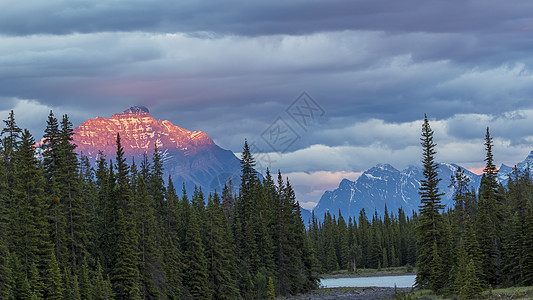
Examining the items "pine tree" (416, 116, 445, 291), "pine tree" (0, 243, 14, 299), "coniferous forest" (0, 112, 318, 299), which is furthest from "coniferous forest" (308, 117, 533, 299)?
"pine tree" (0, 243, 14, 299)

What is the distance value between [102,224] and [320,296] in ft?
152

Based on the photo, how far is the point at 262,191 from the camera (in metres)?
118

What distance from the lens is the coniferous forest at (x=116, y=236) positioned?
2579 inches

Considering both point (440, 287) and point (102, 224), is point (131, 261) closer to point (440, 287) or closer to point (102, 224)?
point (102, 224)

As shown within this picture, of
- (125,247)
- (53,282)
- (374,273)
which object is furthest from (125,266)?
(374,273)

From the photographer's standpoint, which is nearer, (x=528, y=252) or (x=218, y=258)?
(x=528, y=252)

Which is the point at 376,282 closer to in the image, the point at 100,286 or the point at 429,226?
the point at 429,226

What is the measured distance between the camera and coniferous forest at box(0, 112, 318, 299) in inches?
2579

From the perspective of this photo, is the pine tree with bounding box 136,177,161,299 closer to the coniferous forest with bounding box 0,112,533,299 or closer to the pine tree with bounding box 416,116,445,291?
the coniferous forest with bounding box 0,112,533,299

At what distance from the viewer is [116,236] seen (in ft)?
253

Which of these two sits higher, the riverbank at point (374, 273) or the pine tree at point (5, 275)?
the pine tree at point (5, 275)

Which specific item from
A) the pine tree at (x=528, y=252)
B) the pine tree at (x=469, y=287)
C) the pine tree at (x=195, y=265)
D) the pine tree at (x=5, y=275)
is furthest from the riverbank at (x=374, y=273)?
the pine tree at (x=5, y=275)

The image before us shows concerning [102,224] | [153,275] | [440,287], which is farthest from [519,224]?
[102,224]

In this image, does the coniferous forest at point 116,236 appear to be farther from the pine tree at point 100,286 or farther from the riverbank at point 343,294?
the riverbank at point 343,294
